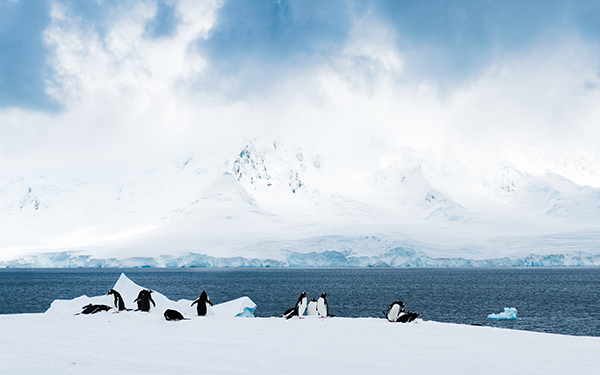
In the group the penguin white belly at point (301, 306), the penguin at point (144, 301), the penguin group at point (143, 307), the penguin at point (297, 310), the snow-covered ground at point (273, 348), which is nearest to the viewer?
the snow-covered ground at point (273, 348)

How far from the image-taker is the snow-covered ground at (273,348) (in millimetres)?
12031

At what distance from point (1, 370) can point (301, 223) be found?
182838mm

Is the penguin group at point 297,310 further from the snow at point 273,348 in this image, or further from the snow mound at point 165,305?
the snow mound at point 165,305

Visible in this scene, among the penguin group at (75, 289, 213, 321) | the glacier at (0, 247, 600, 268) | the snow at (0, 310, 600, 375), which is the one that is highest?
the glacier at (0, 247, 600, 268)

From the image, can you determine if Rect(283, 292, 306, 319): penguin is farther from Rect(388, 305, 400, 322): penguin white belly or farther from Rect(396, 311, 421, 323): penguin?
Rect(396, 311, 421, 323): penguin

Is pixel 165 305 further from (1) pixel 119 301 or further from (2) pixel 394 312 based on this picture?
(2) pixel 394 312

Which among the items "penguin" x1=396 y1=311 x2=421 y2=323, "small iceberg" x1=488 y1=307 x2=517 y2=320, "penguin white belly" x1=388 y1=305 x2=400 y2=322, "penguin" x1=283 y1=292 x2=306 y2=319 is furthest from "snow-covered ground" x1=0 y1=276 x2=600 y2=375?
"small iceberg" x1=488 y1=307 x2=517 y2=320

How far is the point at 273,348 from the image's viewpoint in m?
14.8

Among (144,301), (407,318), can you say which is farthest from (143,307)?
(407,318)

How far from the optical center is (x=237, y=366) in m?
12.1

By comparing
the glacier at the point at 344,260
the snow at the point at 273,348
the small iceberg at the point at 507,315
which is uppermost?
the glacier at the point at 344,260

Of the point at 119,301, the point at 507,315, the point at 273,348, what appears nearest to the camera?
the point at 273,348

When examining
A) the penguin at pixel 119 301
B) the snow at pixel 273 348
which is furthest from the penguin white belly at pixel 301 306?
the penguin at pixel 119 301

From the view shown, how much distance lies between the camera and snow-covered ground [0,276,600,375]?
39.5ft
